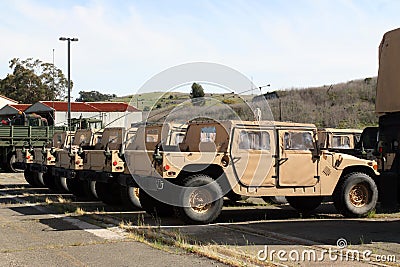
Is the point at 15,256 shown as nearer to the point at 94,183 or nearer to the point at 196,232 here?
the point at 196,232

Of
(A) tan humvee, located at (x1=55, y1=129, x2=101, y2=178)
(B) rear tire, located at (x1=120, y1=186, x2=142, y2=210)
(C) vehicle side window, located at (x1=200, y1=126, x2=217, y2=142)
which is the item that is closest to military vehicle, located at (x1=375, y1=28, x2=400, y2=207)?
(C) vehicle side window, located at (x1=200, y1=126, x2=217, y2=142)

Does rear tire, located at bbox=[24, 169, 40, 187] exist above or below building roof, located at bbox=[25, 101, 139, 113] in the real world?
below

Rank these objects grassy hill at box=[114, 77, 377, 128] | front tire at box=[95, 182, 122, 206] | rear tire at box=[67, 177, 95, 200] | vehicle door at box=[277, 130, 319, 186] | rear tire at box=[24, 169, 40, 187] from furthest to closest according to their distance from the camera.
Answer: grassy hill at box=[114, 77, 377, 128] → rear tire at box=[24, 169, 40, 187] → rear tire at box=[67, 177, 95, 200] → front tire at box=[95, 182, 122, 206] → vehicle door at box=[277, 130, 319, 186]

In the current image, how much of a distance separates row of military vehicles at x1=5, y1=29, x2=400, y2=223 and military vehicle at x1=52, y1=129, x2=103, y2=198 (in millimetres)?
313

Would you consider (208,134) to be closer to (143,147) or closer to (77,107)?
(143,147)

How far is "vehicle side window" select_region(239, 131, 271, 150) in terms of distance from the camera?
457 inches

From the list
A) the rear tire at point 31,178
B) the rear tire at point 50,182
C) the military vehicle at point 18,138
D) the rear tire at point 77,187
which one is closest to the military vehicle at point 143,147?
the rear tire at point 77,187

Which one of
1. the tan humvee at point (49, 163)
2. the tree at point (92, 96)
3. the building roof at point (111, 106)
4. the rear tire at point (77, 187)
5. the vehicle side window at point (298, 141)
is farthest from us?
the tree at point (92, 96)

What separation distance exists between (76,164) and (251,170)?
475cm

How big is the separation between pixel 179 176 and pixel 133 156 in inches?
52.7

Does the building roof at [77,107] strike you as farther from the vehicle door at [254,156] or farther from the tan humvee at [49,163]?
the vehicle door at [254,156]

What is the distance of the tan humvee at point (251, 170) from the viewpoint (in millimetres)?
10969

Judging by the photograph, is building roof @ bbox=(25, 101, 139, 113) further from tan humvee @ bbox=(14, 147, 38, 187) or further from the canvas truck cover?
the canvas truck cover

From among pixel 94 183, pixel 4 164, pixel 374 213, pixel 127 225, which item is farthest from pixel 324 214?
pixel 4 164
